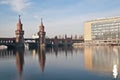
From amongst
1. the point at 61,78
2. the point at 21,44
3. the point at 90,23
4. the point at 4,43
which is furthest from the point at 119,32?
the point at 61,78

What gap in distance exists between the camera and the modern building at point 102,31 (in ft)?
492

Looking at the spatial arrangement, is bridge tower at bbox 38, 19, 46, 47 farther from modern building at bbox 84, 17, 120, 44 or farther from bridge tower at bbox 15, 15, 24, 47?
modern building at bbox 84, 17, 120, 44

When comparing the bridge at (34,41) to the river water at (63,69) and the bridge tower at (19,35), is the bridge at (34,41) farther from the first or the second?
the river water at (63,69)

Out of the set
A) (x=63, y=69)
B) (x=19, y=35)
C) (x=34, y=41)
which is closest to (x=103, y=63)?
(x=63, y=69)

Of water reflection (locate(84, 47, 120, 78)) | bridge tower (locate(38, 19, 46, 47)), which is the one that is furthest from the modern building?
water reflection (locate(84, 47, 120, 78))

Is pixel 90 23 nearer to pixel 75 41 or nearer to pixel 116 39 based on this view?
pixel 75 41

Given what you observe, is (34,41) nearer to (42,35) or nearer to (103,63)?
(42,35)

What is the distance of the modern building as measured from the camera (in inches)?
5901

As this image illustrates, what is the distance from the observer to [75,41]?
180250 mm

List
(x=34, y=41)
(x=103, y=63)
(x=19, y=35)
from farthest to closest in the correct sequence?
(x=34, y=41) < (x=19, y=35) < (x=103, y=63)

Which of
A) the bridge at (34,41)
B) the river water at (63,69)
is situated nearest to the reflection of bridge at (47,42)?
the bridge at (34,41)

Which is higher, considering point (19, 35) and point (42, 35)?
point (19, 35)

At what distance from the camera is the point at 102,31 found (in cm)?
16088

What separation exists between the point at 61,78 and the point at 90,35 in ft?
469
